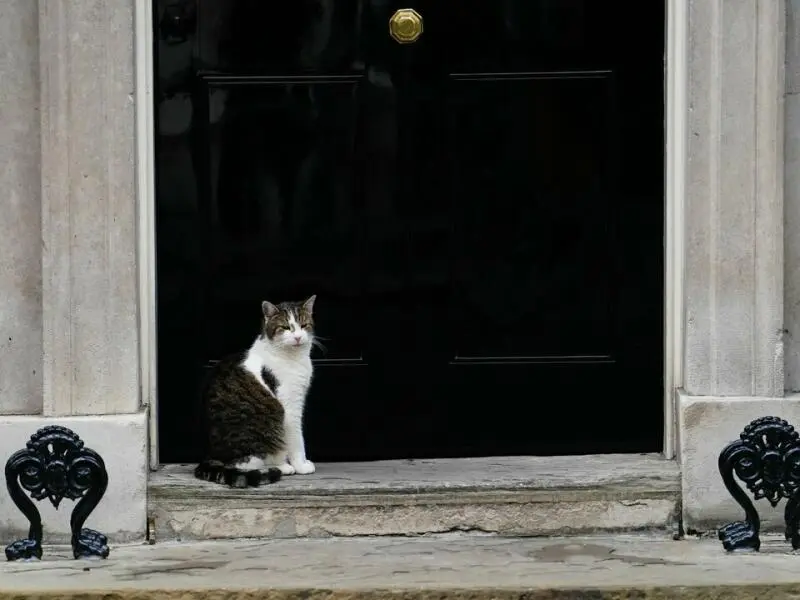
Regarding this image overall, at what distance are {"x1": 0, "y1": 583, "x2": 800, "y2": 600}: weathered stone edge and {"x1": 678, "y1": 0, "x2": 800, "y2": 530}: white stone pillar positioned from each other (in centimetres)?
95

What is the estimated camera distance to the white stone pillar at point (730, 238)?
6898mm

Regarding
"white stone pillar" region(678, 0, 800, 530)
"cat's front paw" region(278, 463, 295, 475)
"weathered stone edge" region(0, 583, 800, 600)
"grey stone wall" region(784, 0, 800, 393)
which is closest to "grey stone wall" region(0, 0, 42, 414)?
"cat's front paw" region(278, 463, 295, 475)

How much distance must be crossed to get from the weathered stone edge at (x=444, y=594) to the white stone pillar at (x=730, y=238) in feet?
3.13

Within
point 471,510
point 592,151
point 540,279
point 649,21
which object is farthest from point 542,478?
point 649,21

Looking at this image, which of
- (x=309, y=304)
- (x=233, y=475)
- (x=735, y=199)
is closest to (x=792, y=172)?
(x=735, y=199)

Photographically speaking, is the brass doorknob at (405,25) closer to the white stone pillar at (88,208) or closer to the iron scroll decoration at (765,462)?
the white stone pillar at (88,208)

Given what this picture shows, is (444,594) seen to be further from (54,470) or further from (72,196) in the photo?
(72,196)

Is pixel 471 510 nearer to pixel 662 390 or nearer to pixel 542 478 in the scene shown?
pixel 542 478

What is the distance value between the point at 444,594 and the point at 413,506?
96cm

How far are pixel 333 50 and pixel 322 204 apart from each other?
0.61m

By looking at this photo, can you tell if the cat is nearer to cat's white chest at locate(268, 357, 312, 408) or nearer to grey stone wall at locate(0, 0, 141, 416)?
cat's white chest at locate(268, 357, 312, 408)

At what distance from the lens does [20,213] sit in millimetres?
6879

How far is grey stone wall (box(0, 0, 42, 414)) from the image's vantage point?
683 cm

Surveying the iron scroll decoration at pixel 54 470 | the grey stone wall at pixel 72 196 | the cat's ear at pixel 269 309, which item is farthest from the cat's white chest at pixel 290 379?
the iron scroll decoration at pixel 54 470
